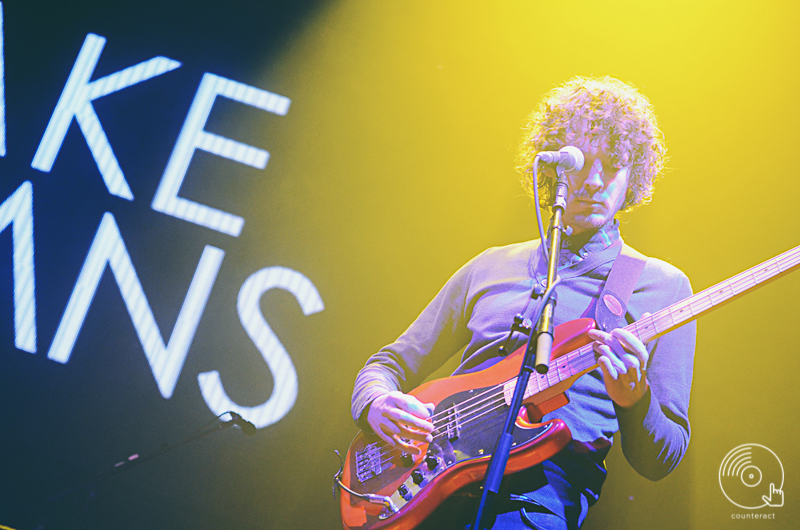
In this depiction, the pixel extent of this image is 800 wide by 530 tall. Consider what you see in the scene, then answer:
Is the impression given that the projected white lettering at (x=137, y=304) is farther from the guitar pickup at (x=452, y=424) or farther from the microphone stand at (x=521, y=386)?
the microphone stand at (x=521, y=386)

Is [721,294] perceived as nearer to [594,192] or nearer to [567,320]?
[567,320]

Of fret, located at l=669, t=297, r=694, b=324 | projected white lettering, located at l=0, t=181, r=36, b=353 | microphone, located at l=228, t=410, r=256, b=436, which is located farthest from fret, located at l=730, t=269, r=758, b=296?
projected white lettering, located at l=0, t=181, r=36, b=353

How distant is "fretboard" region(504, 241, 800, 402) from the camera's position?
4.47 feet

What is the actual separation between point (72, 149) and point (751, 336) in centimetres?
356

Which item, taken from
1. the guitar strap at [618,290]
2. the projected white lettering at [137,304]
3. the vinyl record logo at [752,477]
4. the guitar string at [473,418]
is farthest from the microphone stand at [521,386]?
the projected white lettering at [137,304]

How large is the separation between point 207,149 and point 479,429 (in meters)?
2.28

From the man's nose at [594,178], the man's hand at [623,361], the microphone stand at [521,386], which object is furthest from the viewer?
the man's nose at [594,178]

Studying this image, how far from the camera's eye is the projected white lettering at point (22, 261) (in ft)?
9.12

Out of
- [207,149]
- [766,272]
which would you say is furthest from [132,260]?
[766,272]

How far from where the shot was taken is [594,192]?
1.77 m

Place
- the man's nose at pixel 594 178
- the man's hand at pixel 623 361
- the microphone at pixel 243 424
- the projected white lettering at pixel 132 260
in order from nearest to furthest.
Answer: the man's hand at pixel 623 361
the man's nose at pixel 594 178
the microphone at pixel 243 424
the projected white lettering at pixel 132 260

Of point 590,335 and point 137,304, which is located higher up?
point 590,335

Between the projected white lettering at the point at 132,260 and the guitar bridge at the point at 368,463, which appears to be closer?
the guitar bridge at the point at 368,463

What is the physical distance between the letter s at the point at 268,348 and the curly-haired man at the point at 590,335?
66cm
